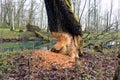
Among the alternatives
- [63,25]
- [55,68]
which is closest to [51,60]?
[55,68]

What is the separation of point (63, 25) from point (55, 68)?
2092 mm

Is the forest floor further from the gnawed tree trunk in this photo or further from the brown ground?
the gnawed tree trunk

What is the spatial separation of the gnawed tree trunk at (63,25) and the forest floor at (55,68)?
0.37 meters

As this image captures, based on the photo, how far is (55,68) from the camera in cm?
787

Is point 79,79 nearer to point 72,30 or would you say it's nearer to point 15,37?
point 72,30

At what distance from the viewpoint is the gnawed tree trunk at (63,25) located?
9211mm

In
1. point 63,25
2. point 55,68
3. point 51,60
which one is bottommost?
point 55,68

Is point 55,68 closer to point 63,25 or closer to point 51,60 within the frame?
point 51,60

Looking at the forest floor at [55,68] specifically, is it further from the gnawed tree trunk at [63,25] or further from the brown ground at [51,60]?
the gnawed tree trunk at [63,25]

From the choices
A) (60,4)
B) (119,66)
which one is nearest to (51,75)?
(60,4)

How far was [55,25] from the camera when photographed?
30.4 ft

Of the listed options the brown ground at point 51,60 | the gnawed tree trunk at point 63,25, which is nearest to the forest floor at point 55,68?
the brown ground at point 51,60

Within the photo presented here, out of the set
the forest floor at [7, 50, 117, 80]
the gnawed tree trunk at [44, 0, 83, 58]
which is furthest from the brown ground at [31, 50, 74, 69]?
the gnawed tree trunk at [44, 0, 83, 58]

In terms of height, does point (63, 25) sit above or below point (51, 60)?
above
